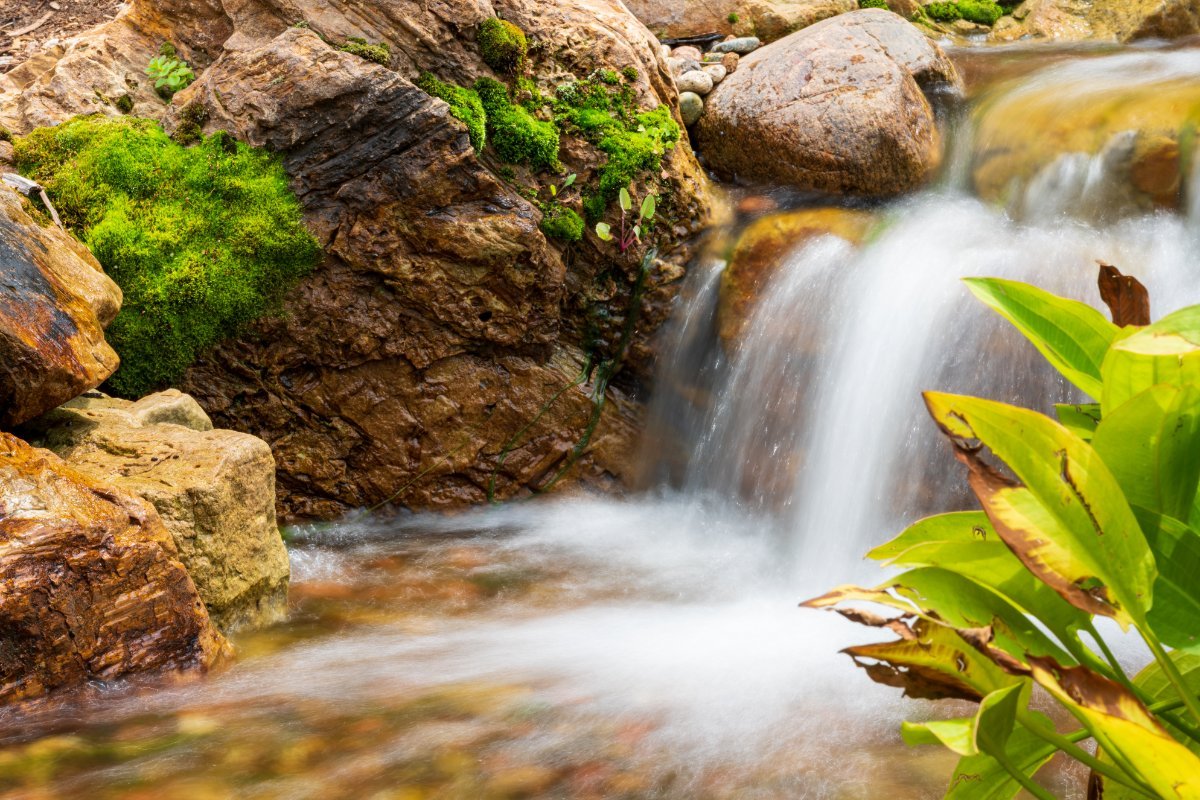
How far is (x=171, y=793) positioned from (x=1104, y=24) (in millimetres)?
8989

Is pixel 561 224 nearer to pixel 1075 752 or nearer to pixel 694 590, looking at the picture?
pixel 694 590

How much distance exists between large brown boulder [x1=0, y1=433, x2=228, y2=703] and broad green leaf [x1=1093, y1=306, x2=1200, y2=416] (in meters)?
2.86

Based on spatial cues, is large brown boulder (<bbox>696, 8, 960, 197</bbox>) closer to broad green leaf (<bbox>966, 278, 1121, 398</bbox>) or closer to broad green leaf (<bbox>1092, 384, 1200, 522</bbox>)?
broad green leaf (<bbox>966, 278, 1121, 398</bbox>)

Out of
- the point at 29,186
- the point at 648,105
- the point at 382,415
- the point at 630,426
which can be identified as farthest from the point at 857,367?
the point at 29,186

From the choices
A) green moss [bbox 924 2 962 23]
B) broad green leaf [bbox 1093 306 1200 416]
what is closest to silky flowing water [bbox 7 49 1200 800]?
broad green leaf [bbox 1093 306 1200 416]

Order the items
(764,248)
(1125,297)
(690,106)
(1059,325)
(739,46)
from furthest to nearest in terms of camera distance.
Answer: (739,46)
(690,106)
(764,248)
(1125,297)
(1059,325)

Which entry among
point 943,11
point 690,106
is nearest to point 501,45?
point 690,106

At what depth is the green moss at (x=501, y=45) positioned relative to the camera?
5156 millimetres

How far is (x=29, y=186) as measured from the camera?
439 centimetres

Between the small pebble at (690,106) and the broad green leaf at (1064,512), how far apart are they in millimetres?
5307

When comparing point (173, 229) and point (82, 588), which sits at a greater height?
point (173, 229)

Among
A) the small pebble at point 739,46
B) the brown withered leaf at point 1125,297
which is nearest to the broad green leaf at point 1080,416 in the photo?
the brown withered leaf at point 1125,297

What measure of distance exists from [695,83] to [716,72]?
0.32 metres

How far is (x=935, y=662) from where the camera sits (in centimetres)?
132
